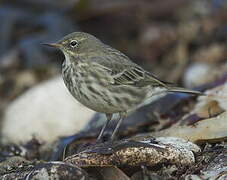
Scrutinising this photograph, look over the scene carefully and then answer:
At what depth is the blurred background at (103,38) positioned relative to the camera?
9.73m

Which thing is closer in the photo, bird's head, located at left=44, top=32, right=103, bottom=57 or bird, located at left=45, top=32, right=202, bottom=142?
bird, located at left=45, top=32, right=202, bottom=142

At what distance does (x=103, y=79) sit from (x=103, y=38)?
234 inches

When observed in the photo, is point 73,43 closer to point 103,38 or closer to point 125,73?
point 125,73

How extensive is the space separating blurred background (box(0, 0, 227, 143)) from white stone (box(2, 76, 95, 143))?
0.05 ft

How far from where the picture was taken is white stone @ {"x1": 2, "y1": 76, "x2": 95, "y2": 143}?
8.99m

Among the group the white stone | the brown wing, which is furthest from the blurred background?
the brown wing

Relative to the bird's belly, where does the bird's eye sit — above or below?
above

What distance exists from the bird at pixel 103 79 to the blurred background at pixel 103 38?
7.83ft

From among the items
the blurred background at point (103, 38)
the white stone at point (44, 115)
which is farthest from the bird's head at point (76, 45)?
the blurred background at point (103, 38)

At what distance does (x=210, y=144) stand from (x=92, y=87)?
1.35 m

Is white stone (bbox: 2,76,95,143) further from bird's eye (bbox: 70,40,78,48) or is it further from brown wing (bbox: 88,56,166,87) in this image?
bird's eye (bbox: 70,40,78,48)

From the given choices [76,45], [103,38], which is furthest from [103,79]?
[103,38]

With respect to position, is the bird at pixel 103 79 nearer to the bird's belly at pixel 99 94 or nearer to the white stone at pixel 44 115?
the bird's belly at pixel 99 94

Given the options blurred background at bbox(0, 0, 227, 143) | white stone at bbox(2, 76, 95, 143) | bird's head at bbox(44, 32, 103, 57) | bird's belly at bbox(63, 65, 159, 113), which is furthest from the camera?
blurred background at bbox(0, 0, 227, 143)
